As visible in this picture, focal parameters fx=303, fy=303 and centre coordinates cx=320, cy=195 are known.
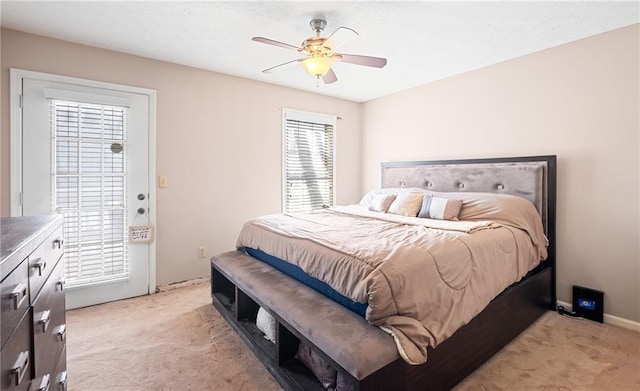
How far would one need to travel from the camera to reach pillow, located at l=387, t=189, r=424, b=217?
120 inches

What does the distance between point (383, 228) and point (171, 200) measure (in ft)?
7.38

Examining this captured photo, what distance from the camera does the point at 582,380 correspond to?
70.5 inches

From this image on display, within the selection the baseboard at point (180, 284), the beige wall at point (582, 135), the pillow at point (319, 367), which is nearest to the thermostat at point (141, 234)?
the baseboard at point (180, 284)

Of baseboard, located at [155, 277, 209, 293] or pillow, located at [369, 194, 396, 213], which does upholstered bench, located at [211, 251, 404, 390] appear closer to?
baseboard, located at [155, 277, 209, 293]

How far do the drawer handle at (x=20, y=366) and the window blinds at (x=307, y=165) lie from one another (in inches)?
127

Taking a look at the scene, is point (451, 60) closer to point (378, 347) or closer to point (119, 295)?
point (378, 347)

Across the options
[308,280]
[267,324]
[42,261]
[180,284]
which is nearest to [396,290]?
[308,280]

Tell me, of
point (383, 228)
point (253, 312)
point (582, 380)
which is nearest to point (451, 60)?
point (383, 228)

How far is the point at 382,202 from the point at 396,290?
1.99 metres

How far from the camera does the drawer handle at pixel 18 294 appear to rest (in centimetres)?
83

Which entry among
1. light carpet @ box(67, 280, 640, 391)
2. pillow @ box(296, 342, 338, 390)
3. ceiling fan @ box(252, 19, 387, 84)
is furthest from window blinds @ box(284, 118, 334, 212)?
pillow @ box(296, 342, 338, 390)

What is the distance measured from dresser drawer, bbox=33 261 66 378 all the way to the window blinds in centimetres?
280

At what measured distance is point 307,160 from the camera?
14.3 ft

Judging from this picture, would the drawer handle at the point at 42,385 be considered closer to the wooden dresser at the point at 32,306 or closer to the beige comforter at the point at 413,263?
the wooden dresser at the point at 32,306
